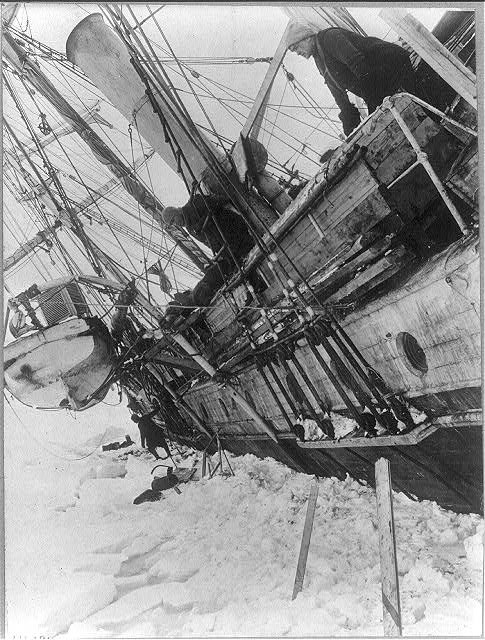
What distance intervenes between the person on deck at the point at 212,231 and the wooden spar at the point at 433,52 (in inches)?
144

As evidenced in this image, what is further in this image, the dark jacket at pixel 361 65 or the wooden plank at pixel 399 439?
the dark jacket at pixel 361 65

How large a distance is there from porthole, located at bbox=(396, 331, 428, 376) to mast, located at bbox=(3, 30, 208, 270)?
19.0 ft

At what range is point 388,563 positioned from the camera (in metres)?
2.95

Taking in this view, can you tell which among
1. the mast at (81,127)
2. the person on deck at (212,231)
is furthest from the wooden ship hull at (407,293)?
the mast at (81,127)

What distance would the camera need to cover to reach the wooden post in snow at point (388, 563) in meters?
2.78

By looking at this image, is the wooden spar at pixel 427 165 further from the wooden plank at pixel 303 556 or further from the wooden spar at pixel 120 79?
the wooden spar at pixel 120 79

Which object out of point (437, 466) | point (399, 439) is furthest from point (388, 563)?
point (437, 466)

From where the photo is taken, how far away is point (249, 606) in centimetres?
354

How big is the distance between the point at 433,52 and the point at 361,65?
1.30m

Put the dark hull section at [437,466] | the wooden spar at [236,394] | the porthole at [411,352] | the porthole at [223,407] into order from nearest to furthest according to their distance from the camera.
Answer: the dark hull section at [437,466] < the porthole at [411,352] < the wooden spar at [236,394] < the porthole at [223,407]

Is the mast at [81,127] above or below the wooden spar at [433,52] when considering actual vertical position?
above

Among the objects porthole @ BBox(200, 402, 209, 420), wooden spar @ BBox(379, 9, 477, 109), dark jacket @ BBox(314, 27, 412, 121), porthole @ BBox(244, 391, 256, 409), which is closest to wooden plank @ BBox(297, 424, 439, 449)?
wooden spar @ BBox(379, 9, 477, 109)

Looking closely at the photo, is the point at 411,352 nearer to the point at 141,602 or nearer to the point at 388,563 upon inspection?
the point at 388,563

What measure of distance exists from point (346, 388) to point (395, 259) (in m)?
1.75
